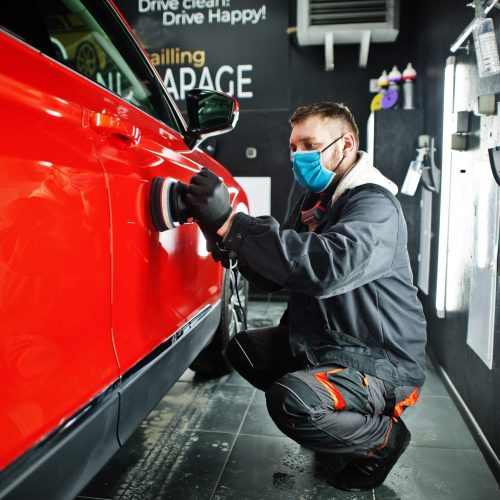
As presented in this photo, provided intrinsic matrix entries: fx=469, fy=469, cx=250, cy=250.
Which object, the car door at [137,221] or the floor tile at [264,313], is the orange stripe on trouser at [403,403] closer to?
the car door at [137,221]

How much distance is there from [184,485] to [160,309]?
0.72 m

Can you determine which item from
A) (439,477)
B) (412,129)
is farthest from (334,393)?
(412,129)

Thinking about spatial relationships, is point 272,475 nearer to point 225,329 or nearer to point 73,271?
point 225,329

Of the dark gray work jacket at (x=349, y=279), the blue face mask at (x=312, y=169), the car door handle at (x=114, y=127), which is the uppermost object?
the car door handle at (x=114, y=127)

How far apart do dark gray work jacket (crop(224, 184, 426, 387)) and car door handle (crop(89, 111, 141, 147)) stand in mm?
374

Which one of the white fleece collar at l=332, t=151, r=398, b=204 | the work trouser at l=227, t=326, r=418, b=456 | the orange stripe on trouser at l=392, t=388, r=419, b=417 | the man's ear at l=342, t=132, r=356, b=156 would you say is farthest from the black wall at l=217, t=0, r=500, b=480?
the man's ear at l=342, t=132, r=356, b=156

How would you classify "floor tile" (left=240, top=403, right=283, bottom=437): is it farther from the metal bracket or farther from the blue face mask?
the metal bracket

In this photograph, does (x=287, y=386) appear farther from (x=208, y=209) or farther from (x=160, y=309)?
(x=208, y=209)

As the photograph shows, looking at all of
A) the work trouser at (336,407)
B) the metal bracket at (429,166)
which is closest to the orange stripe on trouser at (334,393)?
the work trouser at (336,407)

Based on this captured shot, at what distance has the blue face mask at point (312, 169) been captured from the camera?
1.67 metres

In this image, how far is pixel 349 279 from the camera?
136 cm

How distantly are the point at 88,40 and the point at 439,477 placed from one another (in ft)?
8.66

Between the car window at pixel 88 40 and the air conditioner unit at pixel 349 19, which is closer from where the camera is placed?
the car window at pixel 88 40

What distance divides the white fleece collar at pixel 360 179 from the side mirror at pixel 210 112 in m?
0.43
